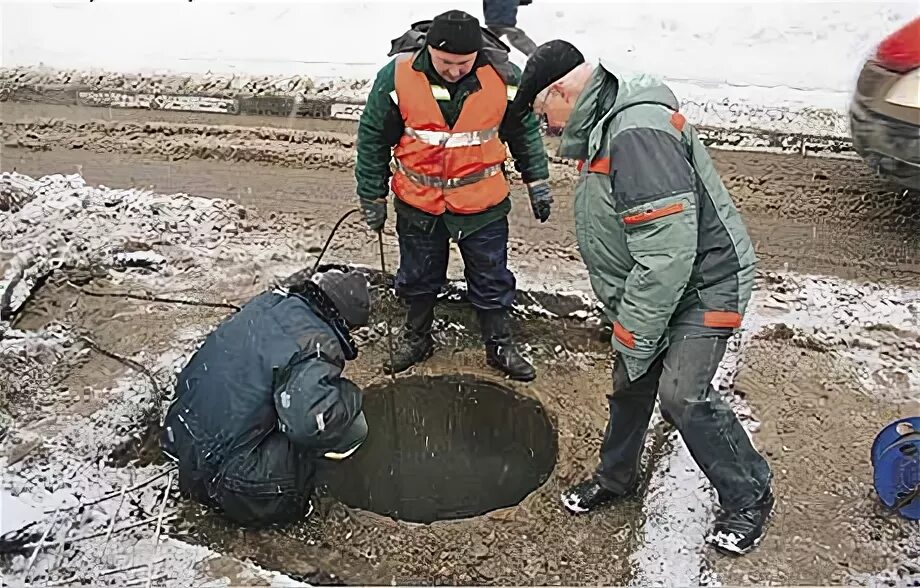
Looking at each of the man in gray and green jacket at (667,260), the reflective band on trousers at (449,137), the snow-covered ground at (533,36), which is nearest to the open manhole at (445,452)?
the man in gray and green jacket at (667,260)

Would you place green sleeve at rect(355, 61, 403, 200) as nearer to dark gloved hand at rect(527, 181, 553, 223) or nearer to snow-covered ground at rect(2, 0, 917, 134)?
dark gloved hand at rect(527, 181, 553, 223)

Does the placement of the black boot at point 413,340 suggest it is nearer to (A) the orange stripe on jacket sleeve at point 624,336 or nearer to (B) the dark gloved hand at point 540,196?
(B) the dark gloved hand at point 540,196

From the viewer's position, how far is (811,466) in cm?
430

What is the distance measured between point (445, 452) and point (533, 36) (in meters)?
5.48

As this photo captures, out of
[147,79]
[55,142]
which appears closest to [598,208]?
[55,142]

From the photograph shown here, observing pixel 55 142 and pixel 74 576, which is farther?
pixel 55 142

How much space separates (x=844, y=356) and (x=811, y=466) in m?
0.93

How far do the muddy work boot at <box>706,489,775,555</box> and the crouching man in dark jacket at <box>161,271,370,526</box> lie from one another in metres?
1.53

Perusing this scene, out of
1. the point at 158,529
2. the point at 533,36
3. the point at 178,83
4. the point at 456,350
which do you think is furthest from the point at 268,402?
the point at 533,36

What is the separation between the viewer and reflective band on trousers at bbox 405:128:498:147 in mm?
4367

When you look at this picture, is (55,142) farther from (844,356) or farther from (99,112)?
(844,356)

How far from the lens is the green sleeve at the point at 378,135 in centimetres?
438

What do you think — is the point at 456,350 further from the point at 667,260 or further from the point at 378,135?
the point at 667,260

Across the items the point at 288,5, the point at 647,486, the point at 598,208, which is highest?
the point at 598,208
